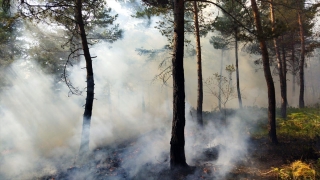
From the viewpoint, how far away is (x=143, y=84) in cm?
3123

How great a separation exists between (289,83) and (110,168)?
160 ft

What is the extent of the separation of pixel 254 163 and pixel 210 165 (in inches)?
58.7

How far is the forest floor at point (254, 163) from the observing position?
5719 mm

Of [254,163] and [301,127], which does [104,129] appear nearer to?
[254,163]

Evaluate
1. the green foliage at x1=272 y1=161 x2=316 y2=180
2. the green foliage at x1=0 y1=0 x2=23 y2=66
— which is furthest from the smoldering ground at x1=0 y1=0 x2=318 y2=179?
the green foliage at x1=272 y1=161 x2=316 y2=180

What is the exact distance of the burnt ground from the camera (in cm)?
600

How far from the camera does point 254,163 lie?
677 cm

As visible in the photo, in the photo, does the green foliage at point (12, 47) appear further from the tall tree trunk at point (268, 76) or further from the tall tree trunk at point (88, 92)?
the tall tree trunk at point (268, 76)

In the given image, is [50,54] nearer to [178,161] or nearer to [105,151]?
[105,151]

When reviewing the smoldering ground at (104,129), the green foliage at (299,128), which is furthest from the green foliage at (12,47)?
the green foliage at (299,128)

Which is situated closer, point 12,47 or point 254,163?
point 254,163

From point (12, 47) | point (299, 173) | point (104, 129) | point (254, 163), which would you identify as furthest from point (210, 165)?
point (12, 47)

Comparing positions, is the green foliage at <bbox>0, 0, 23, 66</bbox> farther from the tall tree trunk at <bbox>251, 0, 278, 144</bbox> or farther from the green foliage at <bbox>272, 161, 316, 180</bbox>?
the green foliage at <bbox>272, 161, 316, 180</bbox>

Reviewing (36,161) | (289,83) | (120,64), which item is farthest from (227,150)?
(289,83)
